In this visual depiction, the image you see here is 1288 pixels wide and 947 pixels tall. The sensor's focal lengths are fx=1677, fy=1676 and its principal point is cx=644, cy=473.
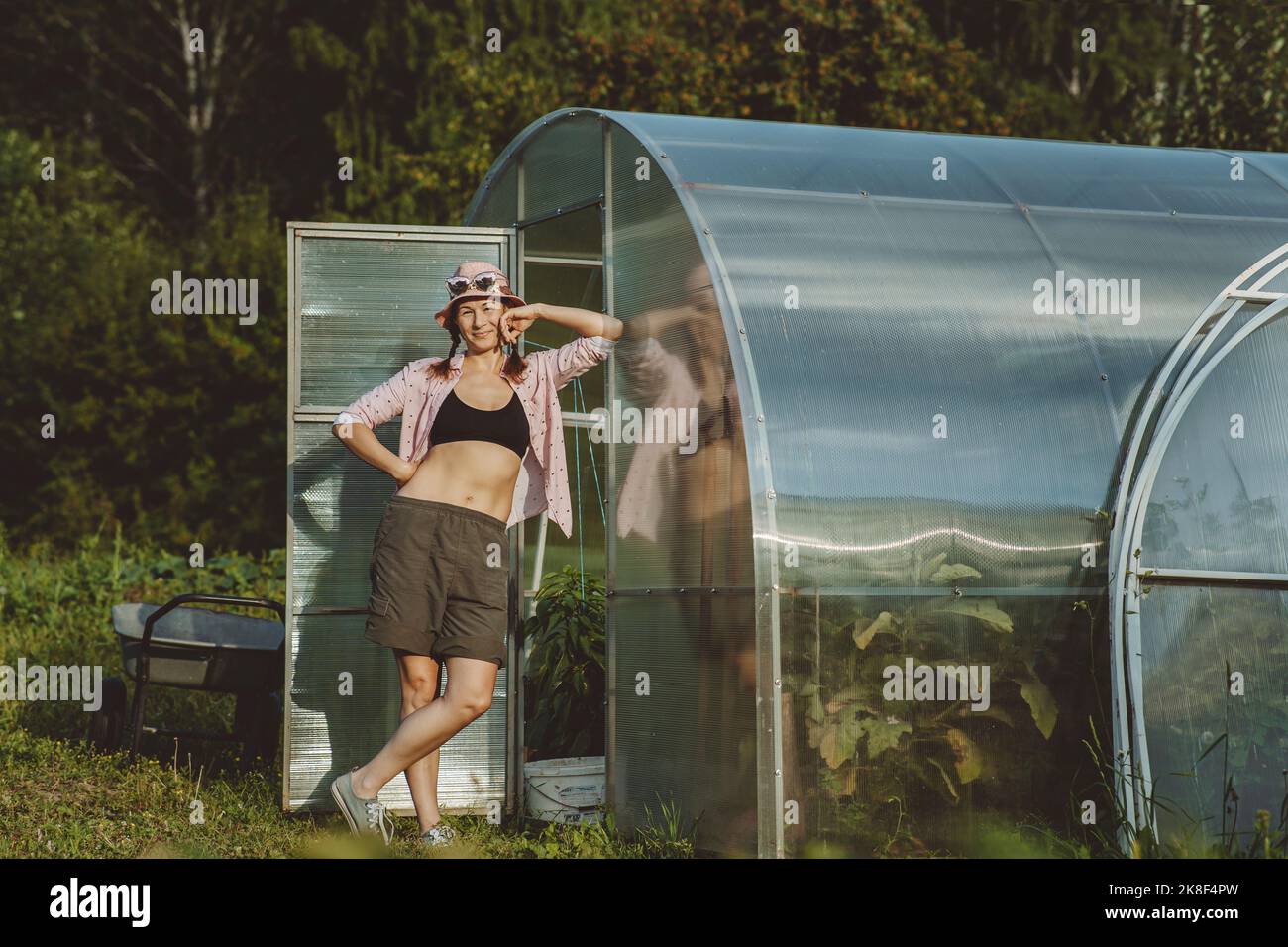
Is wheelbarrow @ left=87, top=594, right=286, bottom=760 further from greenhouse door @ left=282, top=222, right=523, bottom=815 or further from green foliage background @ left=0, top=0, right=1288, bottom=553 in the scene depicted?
green foliage background @ left=0, top=0, right=1288, bottom=553

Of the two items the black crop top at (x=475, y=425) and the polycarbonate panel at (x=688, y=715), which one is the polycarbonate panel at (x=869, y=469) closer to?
the polycarbonate panel at (x=688, y=715)

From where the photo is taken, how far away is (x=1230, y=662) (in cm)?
653

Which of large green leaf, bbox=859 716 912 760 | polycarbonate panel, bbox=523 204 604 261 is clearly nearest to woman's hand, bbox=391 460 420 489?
polycarbonate panel, bbox=523 204 604 261

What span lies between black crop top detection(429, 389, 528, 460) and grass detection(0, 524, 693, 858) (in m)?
1.63

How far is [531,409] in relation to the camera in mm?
7043

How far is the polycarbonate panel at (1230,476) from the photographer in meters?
6.62

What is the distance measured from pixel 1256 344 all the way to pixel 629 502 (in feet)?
8.86

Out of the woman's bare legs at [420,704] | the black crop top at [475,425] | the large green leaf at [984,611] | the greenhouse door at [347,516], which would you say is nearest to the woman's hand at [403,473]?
the black crop top at [475,425]

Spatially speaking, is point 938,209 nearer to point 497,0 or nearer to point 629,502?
point 629,502

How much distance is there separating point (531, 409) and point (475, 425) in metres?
0.32

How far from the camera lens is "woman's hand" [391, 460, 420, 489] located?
6.82 metres

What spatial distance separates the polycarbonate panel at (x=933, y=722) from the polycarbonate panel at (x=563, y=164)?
262 centimetres

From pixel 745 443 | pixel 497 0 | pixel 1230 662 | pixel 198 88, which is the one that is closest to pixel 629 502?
pixel 745 443

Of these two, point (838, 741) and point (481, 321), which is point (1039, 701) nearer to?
point (838, 741)
